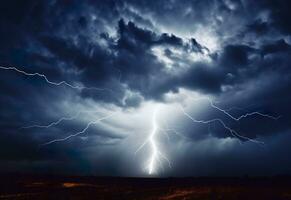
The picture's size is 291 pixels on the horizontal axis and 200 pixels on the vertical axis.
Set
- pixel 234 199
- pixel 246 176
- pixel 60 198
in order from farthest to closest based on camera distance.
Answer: pixel 246 176 < pixel 60 198 < pixel 234 199

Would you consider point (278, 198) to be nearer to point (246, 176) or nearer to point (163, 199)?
point (163, 199)

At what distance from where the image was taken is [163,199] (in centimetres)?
2969

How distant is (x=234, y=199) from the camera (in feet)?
91.6

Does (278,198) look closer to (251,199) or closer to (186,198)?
(251,199)

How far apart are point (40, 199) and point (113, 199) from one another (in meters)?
7.07

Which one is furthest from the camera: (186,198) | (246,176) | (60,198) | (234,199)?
(246,176)

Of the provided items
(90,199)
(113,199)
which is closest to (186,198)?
(113,199)

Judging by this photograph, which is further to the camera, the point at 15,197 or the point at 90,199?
the point at 15,197

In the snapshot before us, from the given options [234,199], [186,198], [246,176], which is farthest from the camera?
[246,176]

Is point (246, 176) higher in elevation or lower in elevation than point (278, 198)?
higher

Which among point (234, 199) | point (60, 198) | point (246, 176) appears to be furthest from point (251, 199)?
point (246, 176)

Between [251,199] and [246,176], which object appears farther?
[246,176]

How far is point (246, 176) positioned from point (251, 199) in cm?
5265

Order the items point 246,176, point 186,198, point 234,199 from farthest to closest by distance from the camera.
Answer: point 246,176
point 186,198
point 234,199
